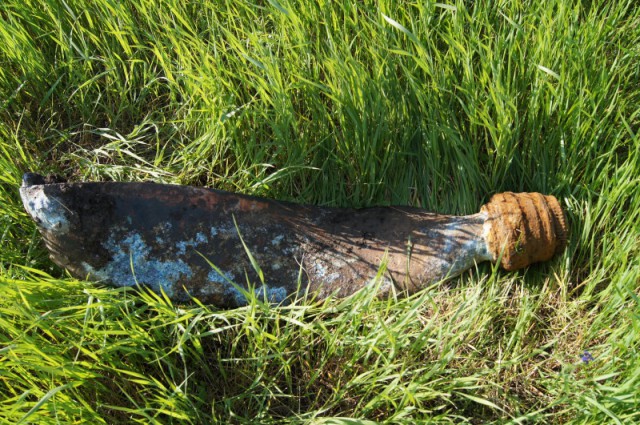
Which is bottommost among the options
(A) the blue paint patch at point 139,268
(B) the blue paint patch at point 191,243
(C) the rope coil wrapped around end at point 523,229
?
(A) the blue paint patch at point 139,268

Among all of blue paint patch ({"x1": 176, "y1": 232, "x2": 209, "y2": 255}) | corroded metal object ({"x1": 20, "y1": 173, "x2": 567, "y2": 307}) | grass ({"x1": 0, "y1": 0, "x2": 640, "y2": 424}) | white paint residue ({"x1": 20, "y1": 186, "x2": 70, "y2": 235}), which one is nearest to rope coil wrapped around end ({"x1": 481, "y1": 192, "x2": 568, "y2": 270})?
corroded metal object ({"x1": 20, "y1": 173, "x2": 567, "y2": 307})

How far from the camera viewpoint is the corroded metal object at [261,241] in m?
1.95

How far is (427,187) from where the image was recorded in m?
2.21

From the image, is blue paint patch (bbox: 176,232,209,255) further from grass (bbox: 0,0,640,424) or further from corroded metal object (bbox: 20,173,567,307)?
grass (bbox: 0,0,640,424)

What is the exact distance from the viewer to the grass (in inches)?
72.6

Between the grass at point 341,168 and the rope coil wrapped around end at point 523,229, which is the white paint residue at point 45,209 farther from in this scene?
the rope coil wrapped around end at point 523,229

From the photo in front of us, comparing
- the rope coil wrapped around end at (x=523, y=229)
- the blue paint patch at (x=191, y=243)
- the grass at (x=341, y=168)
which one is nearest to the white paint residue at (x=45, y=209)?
the grass at (x=341, y=168)

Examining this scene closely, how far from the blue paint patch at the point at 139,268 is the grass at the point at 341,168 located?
0.27 ft

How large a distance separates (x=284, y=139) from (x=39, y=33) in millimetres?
1055

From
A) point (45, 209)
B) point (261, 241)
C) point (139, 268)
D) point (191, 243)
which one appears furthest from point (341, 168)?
point (45, 209)

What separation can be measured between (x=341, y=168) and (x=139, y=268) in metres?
0.78

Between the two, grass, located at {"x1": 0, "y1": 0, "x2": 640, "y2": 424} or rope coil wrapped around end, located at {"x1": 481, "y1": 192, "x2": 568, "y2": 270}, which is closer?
grass, located at {"x1": 0, "y1": 0, "x2": 640, "y2": 424}

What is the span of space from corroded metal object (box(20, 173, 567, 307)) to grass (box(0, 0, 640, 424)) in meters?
0.09

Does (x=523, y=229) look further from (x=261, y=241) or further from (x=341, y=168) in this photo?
(x=261, y=241)
